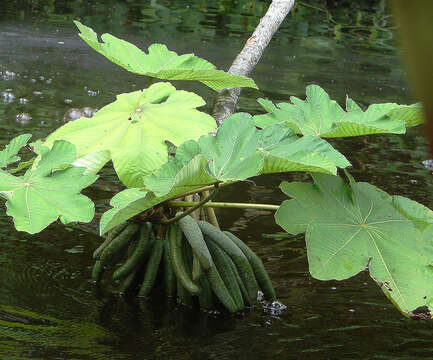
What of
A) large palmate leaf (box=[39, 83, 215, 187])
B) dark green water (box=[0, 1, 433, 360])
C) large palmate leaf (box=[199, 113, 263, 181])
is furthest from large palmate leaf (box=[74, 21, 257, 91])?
dark green water (box=[0, 1, 433, 360])

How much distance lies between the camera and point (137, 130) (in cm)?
132

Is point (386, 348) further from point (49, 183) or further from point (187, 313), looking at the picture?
point (49, 183)

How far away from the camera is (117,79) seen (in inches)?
177

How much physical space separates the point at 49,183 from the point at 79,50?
4.46m


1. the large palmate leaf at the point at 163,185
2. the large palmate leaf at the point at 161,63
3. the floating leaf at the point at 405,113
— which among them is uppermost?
the large palmate leaf at the point at 161,63

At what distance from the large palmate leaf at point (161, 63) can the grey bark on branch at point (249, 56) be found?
13.5 inches

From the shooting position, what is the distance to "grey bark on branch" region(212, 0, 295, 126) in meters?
1.94

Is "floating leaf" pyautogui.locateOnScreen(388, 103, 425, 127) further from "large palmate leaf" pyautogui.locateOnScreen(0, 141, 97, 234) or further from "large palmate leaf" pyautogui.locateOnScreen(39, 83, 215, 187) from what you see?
"large palmate leaf" pyautogui.locateOnScreen(0, 141, 97, 234)

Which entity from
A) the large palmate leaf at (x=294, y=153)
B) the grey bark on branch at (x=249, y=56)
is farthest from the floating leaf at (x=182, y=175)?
the grey bark on branch at (x=249, y=56)

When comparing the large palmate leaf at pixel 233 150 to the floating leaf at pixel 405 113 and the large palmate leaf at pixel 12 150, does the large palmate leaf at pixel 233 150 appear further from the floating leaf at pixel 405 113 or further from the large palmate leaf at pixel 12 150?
the large palmate leaf at pixel 12 150

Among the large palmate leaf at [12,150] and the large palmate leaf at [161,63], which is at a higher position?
the large palmate leaf at [161,63]

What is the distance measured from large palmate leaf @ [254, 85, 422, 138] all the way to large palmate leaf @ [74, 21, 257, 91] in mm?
107

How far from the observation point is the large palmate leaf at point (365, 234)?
1175mm

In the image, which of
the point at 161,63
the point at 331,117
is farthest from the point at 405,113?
the point at 161,63
